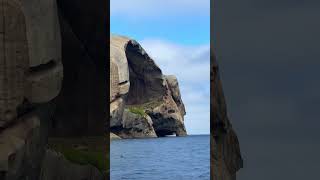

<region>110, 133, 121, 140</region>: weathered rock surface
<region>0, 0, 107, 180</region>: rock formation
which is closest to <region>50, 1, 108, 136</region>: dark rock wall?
<region>0, 0, 107, 180</region>: rock formation

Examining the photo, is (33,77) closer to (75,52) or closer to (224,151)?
(75,52)

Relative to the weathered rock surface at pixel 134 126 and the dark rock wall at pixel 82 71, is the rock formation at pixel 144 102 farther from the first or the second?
the dark rock wall at pixel 82 71

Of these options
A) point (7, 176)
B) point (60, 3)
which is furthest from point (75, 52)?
point (7, 176)

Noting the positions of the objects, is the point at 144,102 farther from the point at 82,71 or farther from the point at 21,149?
the point at 21,149

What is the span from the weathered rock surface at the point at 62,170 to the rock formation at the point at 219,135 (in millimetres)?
1662

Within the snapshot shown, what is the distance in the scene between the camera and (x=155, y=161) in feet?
109

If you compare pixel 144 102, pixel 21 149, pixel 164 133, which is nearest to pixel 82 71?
pixel 21 149

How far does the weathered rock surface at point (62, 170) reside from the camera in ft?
22.4

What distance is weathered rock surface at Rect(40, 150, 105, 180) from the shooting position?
683 centimetres

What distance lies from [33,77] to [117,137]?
145 feet

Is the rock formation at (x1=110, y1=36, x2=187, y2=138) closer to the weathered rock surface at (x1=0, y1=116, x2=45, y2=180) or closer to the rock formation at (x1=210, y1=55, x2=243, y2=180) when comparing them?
the rock formation at (x1=210, y1=55, x2=243, y2=180)

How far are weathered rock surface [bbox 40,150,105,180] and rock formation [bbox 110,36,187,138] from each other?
1349 inches

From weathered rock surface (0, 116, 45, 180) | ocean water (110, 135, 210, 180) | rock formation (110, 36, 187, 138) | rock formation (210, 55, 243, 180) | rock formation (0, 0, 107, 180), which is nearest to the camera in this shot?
weathered rock surface (0, 116, 45, 180)

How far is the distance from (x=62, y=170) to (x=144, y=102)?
4663cm
